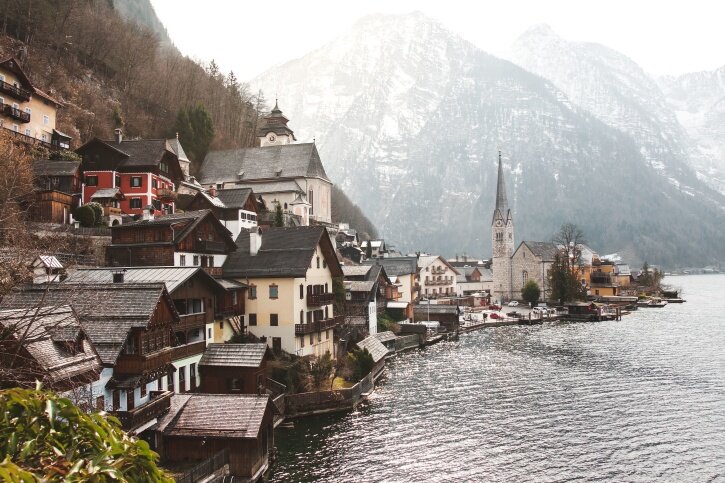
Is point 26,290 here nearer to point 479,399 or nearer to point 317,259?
point 317,259

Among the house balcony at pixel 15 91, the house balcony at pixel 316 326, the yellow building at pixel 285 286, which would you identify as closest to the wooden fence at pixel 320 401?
the yellow building at pixel 285 286

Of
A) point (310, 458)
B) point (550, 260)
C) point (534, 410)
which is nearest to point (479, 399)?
point (534, 410)

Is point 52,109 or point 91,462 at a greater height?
point 52,109

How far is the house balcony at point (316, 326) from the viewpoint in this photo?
160 ft

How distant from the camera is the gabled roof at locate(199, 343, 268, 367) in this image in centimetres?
3862

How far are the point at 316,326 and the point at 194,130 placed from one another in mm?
71082

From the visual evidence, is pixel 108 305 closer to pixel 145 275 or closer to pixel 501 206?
pixel 145 275

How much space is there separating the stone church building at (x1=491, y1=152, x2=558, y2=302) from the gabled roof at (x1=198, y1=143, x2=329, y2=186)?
6455 cm

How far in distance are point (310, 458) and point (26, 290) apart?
18.3 m

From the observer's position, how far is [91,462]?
4422mm

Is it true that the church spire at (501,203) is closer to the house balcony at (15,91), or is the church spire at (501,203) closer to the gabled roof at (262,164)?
the gabled roof at (262,164)

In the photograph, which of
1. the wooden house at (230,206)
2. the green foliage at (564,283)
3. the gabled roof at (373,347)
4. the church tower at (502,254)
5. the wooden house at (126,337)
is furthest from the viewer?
the church tower at (502,254)

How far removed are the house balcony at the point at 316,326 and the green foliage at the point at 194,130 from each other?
65.7 m

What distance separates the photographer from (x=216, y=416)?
3022 centimetres
